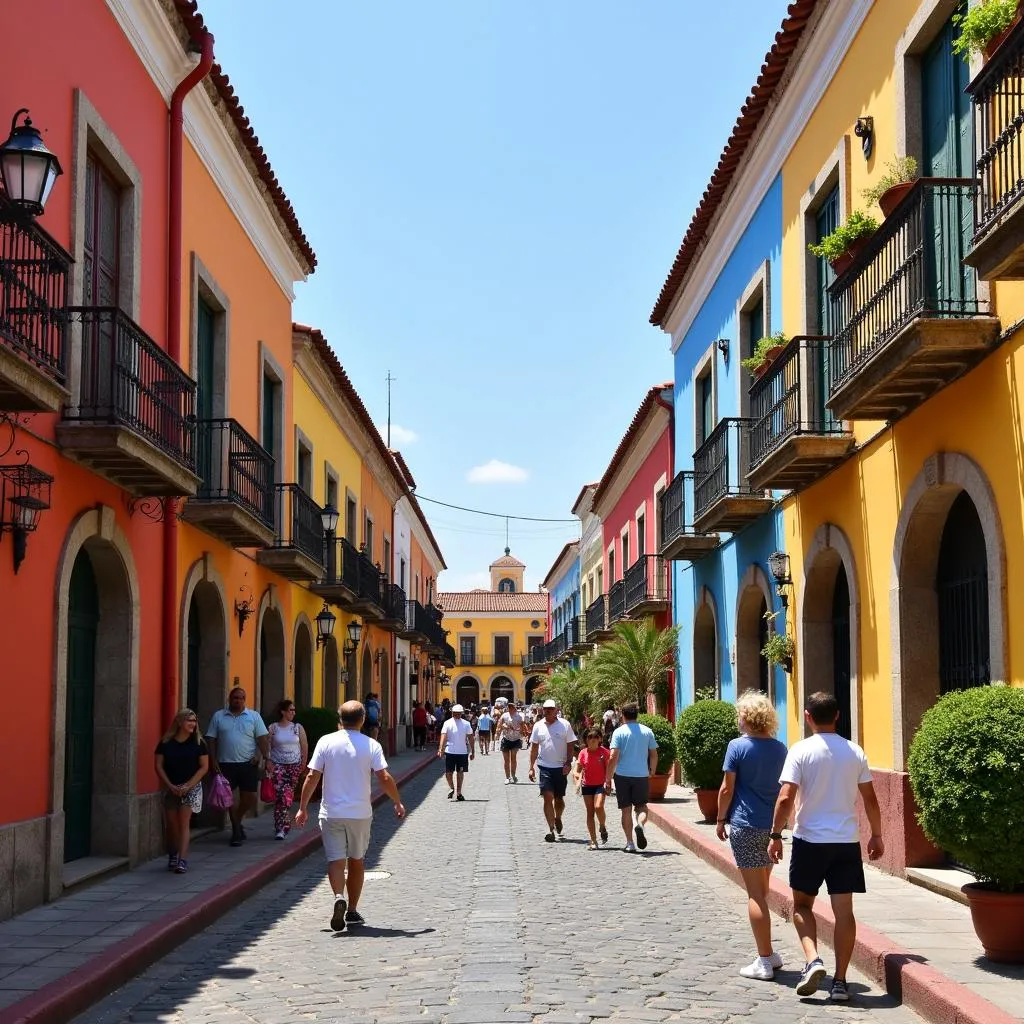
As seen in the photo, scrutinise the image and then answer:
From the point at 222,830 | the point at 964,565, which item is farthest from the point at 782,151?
the point at 222,830

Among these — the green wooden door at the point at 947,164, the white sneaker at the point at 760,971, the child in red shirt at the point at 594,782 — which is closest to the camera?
the white sneaker at the point at 760,971

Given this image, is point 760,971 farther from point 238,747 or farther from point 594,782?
point 238,747

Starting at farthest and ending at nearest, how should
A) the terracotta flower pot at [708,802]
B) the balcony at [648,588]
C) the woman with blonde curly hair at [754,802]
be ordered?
1. the balcony at [648,588]
2. the terracotta flower pot at [708,802]
3. the woman with blonde curly hair at [754,802]

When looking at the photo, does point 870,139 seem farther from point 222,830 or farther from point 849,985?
point 222,830

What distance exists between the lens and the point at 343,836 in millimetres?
9086

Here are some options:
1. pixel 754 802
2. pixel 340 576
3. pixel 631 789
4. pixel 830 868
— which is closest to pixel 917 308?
pixel 754 802

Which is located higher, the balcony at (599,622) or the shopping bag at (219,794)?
the balcony at (599,622)

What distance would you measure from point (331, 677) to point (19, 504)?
1700cm

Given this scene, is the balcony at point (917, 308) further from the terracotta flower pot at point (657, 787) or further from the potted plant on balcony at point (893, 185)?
the terracotta flower pot at point (657, 787)

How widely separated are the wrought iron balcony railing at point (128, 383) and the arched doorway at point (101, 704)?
1.12 meters

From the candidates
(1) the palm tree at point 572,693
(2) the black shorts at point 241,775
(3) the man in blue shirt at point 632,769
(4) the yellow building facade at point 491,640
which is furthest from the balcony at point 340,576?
(4) the yellow building facade at point 491,640

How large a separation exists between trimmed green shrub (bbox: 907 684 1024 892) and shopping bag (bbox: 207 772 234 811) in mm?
7049

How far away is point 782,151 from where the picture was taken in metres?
14.6

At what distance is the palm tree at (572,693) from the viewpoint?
93.3ft
